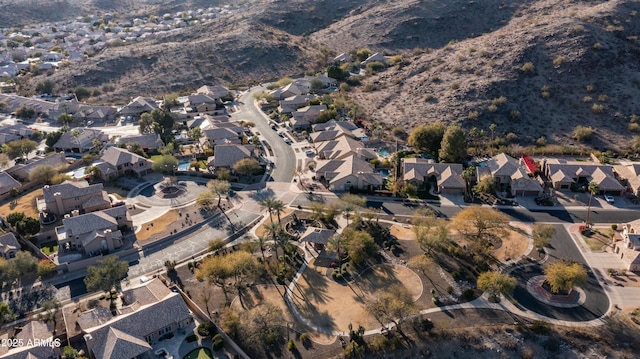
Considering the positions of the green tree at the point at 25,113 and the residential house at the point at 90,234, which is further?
the green tree at the point at 25,113

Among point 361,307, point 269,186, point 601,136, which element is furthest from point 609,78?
point 361,307

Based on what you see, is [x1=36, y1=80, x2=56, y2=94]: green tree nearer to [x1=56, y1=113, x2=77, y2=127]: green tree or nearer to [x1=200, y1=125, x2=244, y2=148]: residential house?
[x1=56, y1=113, x2=77, y2=127]: green tree

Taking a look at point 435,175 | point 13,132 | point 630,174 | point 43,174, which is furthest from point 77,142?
point 630,174

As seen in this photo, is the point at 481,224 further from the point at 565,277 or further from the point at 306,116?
the point at 306,116

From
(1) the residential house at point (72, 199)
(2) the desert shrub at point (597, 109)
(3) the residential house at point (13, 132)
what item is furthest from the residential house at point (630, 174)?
(3) the residential house at point (13, 132)

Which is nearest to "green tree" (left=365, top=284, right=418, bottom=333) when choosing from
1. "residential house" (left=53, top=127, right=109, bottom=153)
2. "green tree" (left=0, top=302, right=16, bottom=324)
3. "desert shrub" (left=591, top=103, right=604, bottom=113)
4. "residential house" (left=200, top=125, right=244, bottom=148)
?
"green tree" (left=0, top=302, right=16, bottom=324)

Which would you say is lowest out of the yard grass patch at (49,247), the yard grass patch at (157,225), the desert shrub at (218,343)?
the desert shrub at (218,343)

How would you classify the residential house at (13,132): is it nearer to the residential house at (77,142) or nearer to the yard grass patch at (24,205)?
the residential house at (77,142)
